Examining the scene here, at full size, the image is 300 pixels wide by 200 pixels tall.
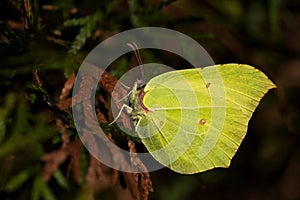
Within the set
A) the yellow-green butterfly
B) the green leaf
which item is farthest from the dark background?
the yellow-green butterfly

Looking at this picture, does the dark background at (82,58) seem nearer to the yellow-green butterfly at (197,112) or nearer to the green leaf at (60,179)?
the green leaf at (60,179)

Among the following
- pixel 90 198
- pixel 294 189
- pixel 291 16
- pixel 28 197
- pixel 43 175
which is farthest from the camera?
pixel 294 189

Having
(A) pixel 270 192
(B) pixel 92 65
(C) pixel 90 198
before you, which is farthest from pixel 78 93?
(A) pixel 270 192

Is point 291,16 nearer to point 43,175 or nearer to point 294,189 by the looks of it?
point 294,189

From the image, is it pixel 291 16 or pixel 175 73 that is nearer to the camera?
pixel 175 73

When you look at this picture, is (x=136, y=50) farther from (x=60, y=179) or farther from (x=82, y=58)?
(x=60, y=179)

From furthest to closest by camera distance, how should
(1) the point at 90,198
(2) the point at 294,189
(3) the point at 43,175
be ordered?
(2) the point at 294,189 → (1) the point at 90,198 → (3) the point at 43,175

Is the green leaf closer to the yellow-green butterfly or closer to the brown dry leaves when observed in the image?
the brown dry leaves

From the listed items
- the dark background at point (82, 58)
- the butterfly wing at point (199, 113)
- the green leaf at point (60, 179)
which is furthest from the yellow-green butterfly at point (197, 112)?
the green leaf at point (60, 179)
